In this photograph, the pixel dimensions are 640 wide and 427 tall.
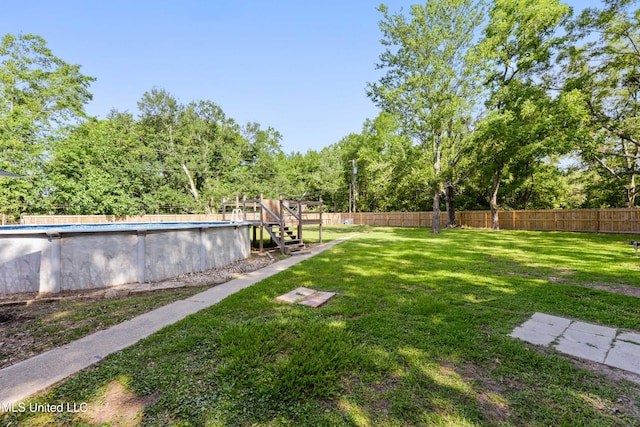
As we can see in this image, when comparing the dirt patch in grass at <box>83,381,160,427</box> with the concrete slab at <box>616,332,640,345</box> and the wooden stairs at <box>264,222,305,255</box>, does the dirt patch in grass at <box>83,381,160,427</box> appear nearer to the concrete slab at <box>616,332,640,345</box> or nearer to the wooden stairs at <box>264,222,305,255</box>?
the concrete slab at <box>616,332,640,345</box>

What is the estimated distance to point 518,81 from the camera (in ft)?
53.6

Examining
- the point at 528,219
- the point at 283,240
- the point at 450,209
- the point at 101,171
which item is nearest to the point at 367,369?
the point at 283,240

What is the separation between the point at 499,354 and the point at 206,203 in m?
27.2

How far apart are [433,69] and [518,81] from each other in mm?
5747

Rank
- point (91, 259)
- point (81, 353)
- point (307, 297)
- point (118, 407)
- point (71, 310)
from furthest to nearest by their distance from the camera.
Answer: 1. point (91, 259)
2. point (307, 297)
3. point (71, 310)
4. point (81, 353)
5. point (118, 407)

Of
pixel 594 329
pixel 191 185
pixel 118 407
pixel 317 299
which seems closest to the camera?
pixel 118 407

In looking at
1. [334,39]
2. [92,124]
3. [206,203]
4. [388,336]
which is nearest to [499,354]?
[388,336]

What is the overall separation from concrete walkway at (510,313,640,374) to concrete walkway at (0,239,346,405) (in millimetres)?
3862

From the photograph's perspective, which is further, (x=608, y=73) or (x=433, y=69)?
(x=433, y=69)

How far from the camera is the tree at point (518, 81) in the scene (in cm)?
1449

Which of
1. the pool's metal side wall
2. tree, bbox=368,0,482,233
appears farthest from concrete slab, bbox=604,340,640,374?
tree, bbox=368,0,482,233

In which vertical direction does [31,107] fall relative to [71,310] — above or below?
above

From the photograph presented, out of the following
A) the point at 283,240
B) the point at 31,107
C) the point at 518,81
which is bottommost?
the point at 283,240

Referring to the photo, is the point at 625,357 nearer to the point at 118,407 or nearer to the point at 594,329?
the point at 594,329
